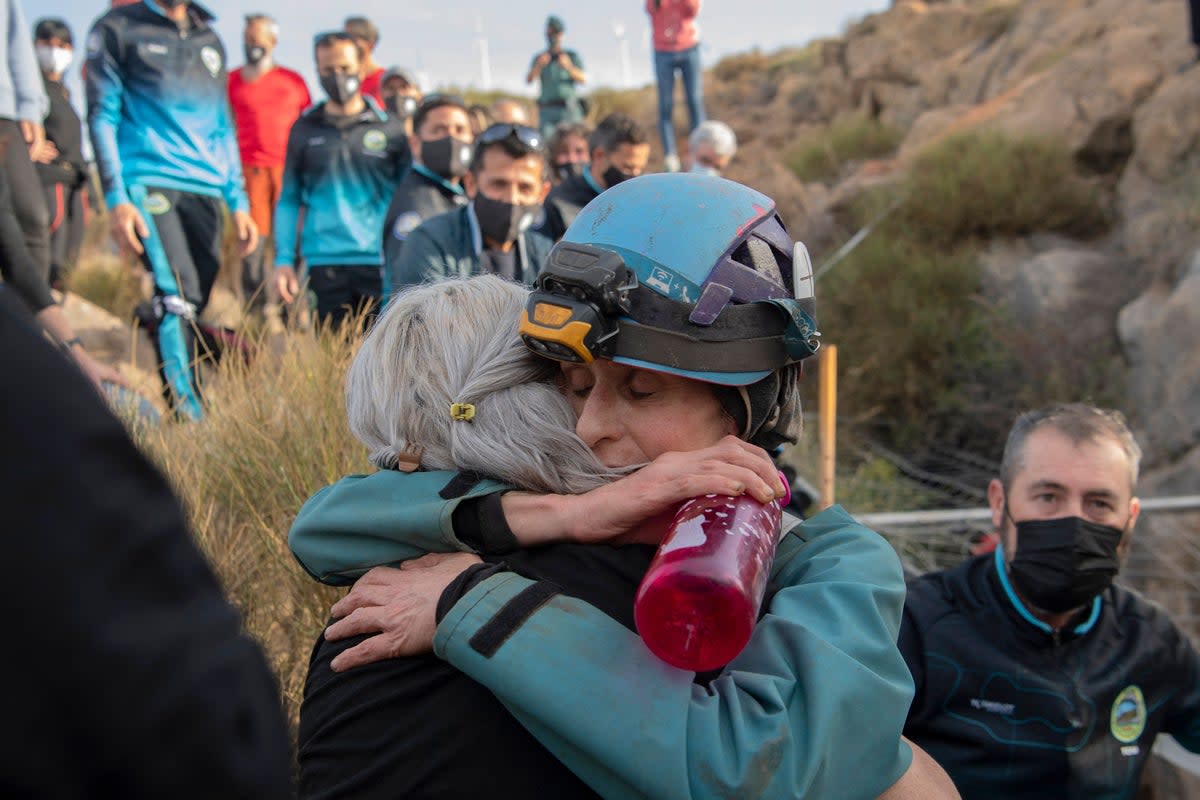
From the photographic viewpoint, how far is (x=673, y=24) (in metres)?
13.1

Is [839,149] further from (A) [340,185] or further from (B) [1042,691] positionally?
(B) [1042,691]

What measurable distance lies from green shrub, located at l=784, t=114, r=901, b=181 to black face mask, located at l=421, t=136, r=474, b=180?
47.5 feet

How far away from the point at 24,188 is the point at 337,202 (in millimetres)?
1898

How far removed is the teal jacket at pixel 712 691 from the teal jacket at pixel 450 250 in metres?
2.94

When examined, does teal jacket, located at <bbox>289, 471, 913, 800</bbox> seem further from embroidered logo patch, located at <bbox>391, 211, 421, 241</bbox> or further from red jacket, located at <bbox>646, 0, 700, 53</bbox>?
red jacket, located at <bbox>646, 0, 700, 53</bbox>

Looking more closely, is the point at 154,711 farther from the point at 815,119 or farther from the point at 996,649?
the point at 815,119

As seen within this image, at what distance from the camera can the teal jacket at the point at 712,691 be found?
138 centimetres

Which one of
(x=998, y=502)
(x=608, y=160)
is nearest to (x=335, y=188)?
(x=608, y=160)

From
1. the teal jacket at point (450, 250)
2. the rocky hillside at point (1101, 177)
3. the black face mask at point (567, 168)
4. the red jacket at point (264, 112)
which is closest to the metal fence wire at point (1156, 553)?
the rocky hillside at point (1101, 177)

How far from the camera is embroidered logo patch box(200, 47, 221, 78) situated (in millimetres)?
6703

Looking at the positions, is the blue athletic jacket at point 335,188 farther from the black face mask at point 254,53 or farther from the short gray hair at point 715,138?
the black face mask at point 254,53

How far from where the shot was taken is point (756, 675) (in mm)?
1475

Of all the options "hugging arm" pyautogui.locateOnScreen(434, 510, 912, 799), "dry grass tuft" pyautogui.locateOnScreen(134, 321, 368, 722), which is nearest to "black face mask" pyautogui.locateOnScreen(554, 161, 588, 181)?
"dry grass tuft" pyautogui.locateOnScreen(134, 321, 368, 722)

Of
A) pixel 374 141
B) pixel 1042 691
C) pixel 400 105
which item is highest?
pixel 400 105
